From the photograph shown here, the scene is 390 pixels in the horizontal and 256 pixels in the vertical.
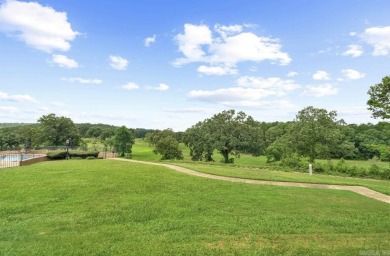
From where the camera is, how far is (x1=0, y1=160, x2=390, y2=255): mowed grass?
4699mm

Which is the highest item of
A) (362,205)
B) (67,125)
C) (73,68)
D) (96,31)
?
(96,31)

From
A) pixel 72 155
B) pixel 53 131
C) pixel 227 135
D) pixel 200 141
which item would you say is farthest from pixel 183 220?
pixel 53 131

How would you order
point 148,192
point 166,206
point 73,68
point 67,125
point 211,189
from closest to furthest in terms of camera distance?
point 166,206 < point 148,192 < point 211,189 < point 73,68 < point 67,125

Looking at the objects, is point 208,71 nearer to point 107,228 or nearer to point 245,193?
point 245,193

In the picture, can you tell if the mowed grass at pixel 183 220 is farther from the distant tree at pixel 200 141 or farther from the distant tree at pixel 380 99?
the distant tree at pixel 200 141

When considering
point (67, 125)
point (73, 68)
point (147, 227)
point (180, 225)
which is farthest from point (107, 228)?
point (67, 125)

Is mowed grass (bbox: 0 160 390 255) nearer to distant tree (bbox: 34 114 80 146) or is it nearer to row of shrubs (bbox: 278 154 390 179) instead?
row of shrubs (bbox: 278 154 390 179)

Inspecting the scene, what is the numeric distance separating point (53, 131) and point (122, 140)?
51.8 feet

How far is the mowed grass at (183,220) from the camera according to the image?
4.70 meters

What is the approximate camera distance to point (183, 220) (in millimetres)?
6191

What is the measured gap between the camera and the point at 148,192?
9078 millimetres

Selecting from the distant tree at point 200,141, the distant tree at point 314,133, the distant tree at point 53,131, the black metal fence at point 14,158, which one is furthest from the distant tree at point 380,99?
the distant tree at point 53,131

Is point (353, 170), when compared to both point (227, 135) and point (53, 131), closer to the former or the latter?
point (227, 135)

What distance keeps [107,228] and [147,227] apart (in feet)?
2.80
